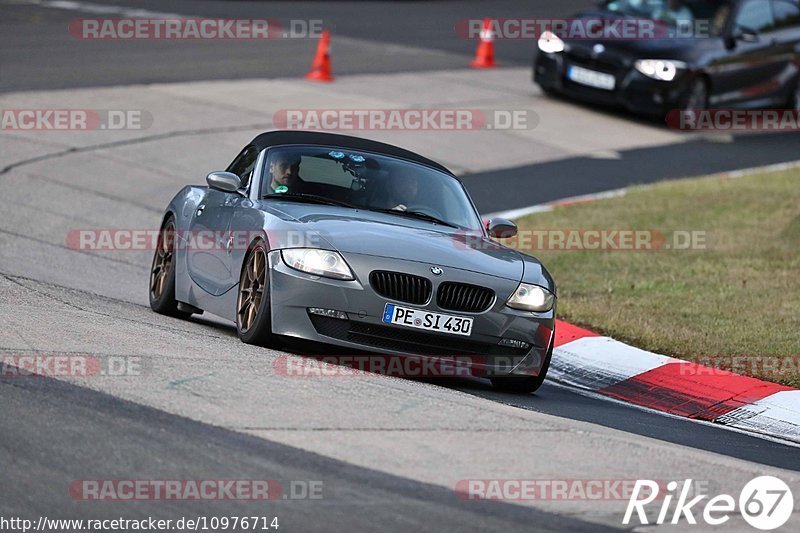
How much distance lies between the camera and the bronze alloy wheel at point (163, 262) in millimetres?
10337

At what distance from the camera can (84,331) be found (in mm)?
7895

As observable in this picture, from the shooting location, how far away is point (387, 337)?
26.9ft

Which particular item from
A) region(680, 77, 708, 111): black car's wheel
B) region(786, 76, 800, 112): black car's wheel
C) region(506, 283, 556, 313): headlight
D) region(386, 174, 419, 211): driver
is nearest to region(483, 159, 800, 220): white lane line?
region(680, 77, 708, 111): black car's wheel

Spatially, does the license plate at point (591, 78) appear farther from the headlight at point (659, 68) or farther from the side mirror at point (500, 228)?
the side mirror at point (500, 228)

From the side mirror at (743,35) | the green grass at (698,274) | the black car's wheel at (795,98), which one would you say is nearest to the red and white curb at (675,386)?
the green grass at (698,274)

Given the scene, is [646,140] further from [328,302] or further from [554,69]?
[328,302]

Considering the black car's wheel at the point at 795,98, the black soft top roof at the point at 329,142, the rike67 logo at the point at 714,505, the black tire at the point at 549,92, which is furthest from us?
the black car's wheel at the point at 795,98

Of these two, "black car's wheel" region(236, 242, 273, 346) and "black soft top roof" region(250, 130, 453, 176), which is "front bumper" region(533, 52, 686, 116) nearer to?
"black soft top roof" region(250, 130, 453, 176)

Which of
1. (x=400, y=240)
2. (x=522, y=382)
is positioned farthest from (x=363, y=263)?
(x=522, y=382)

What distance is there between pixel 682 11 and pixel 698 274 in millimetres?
9889

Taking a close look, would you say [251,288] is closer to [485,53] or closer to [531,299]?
[531,299]

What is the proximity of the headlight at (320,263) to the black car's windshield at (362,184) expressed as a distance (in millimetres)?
1068

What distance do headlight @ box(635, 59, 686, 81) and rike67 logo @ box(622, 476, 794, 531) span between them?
1509cm

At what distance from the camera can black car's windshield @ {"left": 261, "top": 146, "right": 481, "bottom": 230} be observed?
30.6 feet
